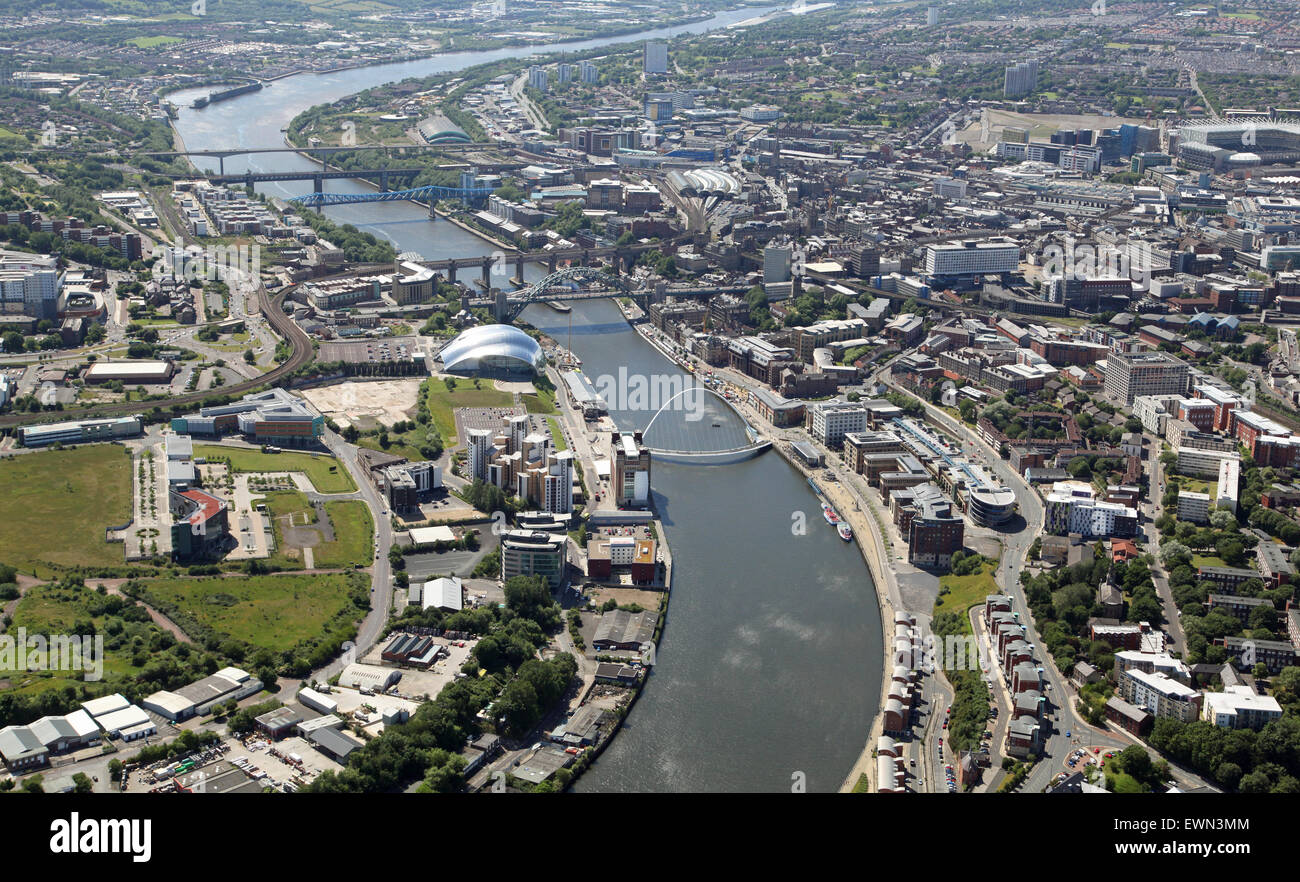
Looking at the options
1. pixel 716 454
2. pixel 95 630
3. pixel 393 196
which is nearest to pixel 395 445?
A: pixel 716 454

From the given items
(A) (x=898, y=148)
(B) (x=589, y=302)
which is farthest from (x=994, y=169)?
(B) (x=589, y=302)

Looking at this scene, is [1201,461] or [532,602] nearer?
[532,602]

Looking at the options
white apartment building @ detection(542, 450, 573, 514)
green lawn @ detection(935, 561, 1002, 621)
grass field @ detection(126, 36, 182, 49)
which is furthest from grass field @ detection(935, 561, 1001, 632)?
grass field @ detection(126, 36, 182, 49)

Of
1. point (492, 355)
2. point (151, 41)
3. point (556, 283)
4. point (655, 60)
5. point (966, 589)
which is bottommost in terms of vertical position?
point (966, 589)

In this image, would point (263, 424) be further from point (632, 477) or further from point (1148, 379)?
point (1148, 379)

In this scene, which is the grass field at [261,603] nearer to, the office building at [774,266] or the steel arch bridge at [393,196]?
the office building at [774,266]
